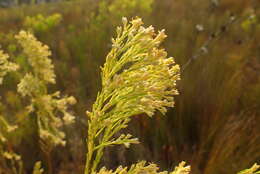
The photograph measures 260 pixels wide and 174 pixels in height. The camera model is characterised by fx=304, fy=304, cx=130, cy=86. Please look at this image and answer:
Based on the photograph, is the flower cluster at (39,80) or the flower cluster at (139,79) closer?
the flower cluster at (139,79)

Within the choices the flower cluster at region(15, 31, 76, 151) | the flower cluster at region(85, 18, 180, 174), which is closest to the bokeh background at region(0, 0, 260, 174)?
the flower cluster at region(15, 31, 76, 151)

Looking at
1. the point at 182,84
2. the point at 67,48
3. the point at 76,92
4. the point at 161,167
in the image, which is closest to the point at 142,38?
the point at 161,167

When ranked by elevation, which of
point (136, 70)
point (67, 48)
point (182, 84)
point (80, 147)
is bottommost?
point (80, 147)

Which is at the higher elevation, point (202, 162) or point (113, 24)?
point (113, 24)

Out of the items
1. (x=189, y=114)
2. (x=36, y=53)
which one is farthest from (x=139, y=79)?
(x=189, y=114)

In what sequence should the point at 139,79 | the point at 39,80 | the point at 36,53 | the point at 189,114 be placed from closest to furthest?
the point at 139,79
the point at 36,53
the point at 39,80
the point at 189,114

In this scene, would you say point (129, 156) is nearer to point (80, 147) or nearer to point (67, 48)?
point (80, 147)

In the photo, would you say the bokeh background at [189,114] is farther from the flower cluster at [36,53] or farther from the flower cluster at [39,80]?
the flower cluster at [36,53]

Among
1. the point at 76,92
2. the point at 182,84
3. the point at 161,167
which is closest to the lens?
the point at 161,167

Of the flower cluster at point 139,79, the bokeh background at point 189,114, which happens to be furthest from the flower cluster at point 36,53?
the flower cluster at point 139,79

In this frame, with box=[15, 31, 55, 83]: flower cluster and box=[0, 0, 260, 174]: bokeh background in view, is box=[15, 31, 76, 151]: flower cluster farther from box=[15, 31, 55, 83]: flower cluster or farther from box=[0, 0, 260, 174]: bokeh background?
box=[0, 0, 260, 174]: bokeh background

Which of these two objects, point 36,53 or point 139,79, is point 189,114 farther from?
point 139,79
